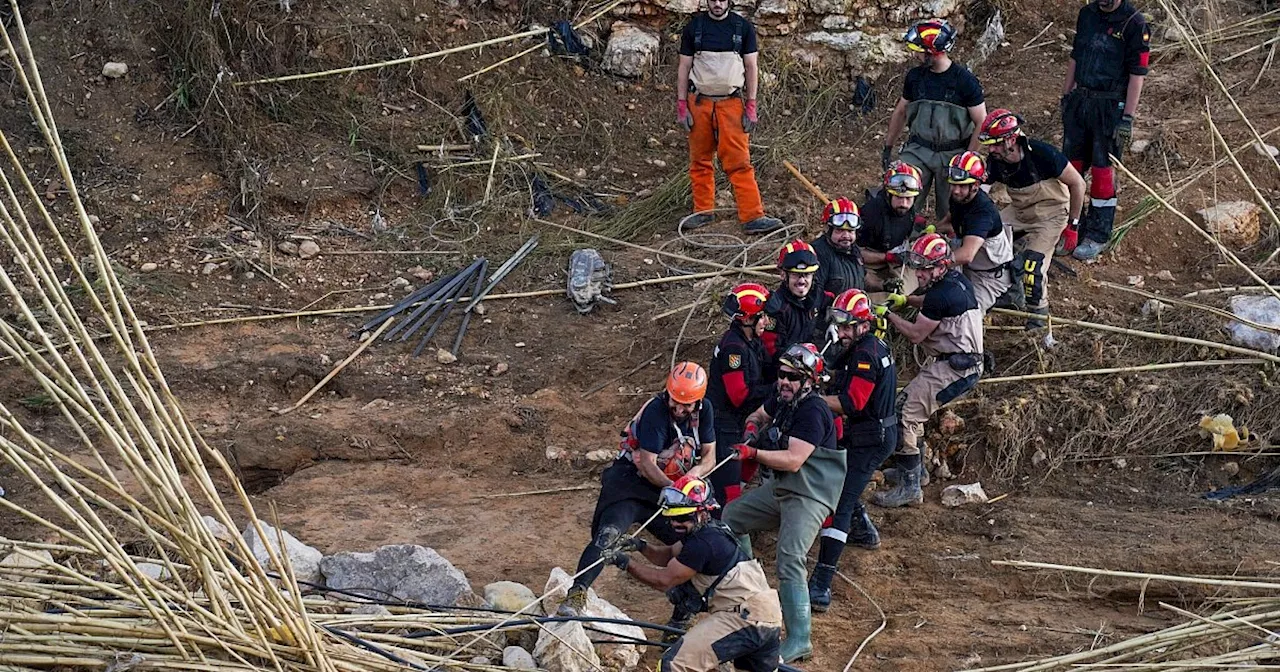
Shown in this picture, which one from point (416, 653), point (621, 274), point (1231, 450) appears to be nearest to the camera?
point (416, 653)

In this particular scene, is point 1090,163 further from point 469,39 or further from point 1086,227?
point 469,39

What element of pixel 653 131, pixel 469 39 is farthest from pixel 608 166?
pixel 469 39

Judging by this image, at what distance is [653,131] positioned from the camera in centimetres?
1218

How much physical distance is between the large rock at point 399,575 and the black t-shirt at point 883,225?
338cm

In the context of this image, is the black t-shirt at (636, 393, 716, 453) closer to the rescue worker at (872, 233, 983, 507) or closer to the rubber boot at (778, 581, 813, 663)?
the rubber boot at (778, 581, 813, 663)

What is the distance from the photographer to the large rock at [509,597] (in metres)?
6.42

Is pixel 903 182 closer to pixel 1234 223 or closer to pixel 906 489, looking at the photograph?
pixel 906 489

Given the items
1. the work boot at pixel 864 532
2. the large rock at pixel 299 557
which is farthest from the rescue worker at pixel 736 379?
the large rock at pixel 299 557

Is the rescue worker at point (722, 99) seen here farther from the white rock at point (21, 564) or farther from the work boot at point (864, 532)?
Answer: the white rock at point (21, 564)

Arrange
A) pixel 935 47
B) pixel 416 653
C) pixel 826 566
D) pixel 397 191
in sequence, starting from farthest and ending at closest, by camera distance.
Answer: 1. pixel 397 191
2. pixel 935 47
3. pixel 826 566
4. pixel 416 653

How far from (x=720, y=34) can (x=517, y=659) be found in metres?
5.46

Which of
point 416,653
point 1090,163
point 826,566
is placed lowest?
point 826,566

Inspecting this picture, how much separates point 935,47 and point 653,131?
12.5 ft

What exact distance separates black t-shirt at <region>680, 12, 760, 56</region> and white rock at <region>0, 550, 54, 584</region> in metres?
5.84
